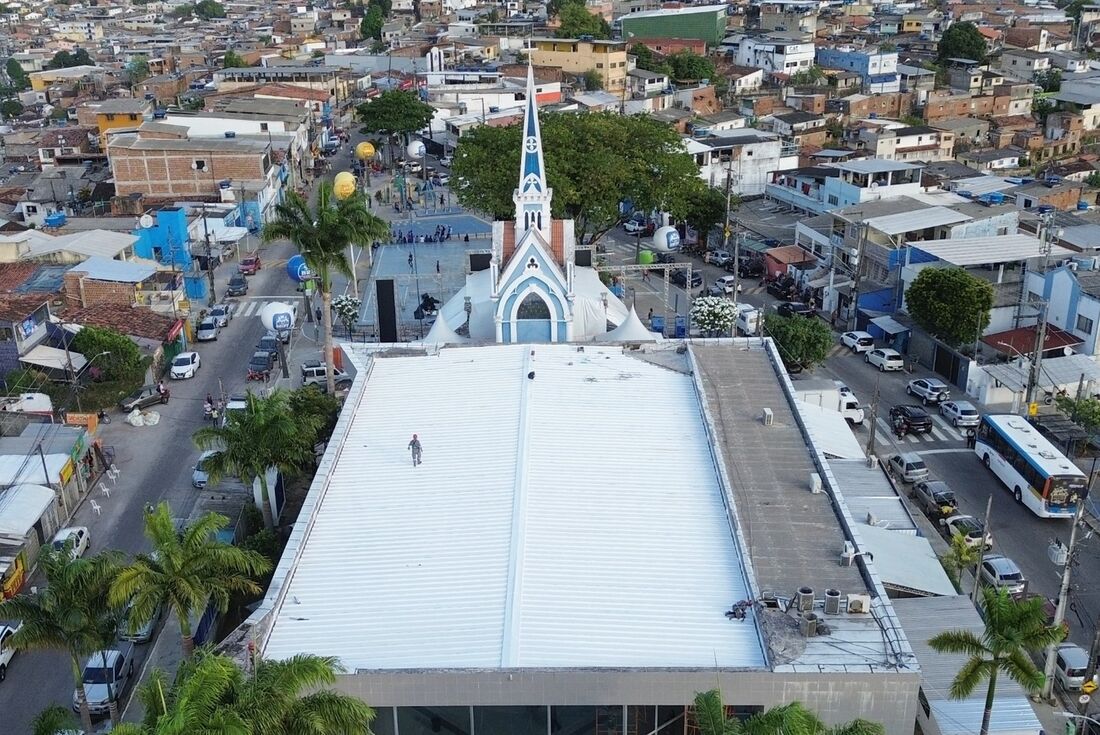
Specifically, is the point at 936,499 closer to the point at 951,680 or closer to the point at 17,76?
the point at 951,680

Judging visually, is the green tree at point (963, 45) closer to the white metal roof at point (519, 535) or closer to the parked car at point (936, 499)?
the parked car at point (936, 499)

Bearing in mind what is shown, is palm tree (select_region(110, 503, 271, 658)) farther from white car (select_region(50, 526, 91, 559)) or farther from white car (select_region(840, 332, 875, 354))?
white car (select_region(840, 332, 875, 354))

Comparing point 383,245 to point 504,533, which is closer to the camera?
point 504,533

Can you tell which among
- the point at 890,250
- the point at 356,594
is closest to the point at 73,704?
the point at 356,594

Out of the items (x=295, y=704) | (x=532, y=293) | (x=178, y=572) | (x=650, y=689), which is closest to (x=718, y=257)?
(x=532, y=293)

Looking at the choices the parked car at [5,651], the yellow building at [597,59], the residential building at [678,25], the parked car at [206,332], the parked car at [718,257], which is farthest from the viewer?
the residential building at [678,25]

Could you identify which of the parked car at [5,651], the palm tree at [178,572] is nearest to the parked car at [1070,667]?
the palm tree at [178,572]

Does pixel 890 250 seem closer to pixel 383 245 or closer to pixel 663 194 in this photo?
pixel 663 194
